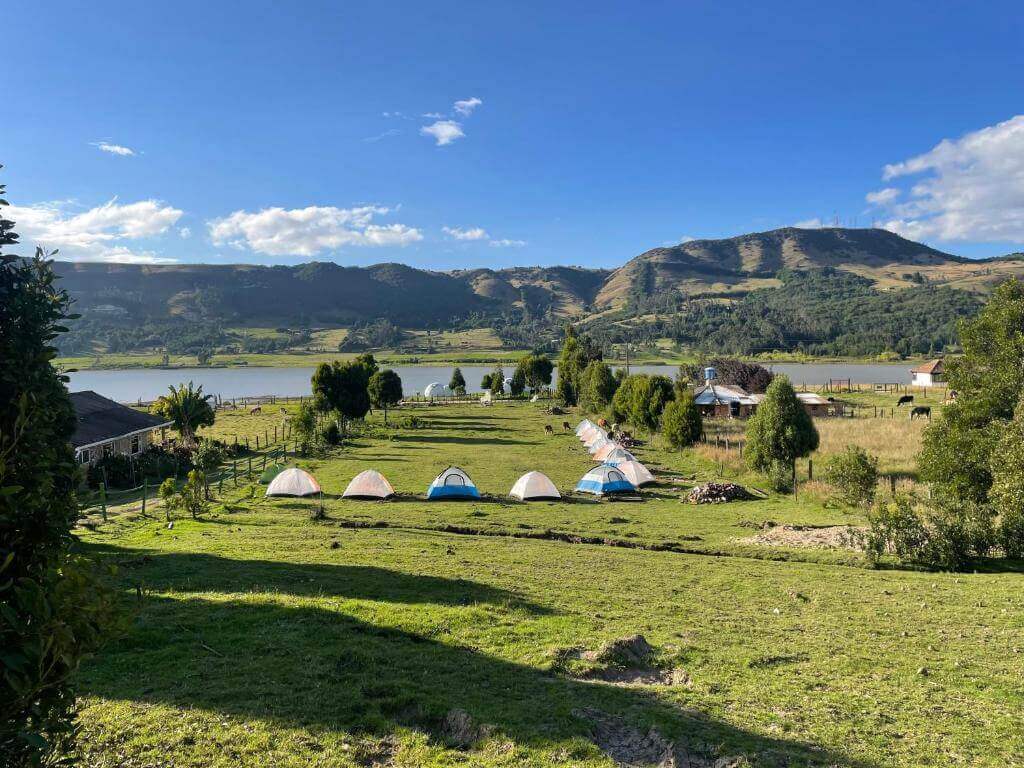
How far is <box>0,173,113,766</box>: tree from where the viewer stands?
10.9 ft

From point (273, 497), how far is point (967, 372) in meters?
29.0

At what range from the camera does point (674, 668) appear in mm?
9516

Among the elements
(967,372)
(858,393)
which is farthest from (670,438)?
(858,393)

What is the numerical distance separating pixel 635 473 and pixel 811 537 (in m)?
11.3

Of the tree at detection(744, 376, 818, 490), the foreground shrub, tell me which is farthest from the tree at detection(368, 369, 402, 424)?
the foreground shrub

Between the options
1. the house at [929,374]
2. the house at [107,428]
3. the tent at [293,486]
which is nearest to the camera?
the tent at [293,486]

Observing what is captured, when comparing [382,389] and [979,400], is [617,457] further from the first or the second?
[382,389]

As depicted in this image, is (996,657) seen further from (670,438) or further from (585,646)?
(670,438)

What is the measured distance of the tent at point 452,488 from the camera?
26953mm

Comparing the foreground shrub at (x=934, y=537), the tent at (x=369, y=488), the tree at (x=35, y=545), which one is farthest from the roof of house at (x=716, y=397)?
the tree at (x=35, y=545)

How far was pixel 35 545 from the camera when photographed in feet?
12.7

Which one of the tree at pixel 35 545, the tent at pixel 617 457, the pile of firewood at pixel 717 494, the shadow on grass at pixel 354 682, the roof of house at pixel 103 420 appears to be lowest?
the pile of firewood at pixel 717 494

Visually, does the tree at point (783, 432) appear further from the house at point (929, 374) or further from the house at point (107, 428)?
the house at point (929, 374)

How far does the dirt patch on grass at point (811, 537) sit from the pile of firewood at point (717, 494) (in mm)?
5251
